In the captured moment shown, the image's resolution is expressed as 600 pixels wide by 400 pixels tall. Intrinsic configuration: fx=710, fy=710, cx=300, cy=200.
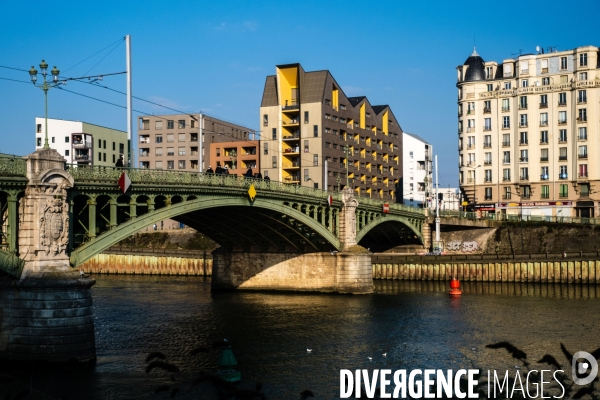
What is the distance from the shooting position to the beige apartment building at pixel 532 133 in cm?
10112

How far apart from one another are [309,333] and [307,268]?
23.4m

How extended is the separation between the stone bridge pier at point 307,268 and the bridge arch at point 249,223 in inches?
46.3

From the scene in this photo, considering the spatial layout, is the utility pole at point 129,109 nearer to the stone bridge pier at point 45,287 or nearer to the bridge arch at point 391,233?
the stone bridge pier at point 45,287

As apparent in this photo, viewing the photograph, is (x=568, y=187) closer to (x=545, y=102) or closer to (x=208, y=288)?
(x=545, y=102)

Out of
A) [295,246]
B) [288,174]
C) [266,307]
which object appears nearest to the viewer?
[266,307]

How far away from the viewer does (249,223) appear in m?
61.9

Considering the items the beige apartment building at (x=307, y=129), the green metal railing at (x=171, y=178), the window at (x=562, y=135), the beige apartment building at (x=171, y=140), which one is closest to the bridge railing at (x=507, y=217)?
the window at (x=562, y=135)

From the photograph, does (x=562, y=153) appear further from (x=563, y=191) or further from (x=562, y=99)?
(x=562, y=99)

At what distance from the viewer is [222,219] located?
59094 millimetres

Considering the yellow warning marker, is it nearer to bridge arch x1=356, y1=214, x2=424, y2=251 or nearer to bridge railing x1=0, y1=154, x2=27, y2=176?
bridge railing x1=0, y1=154, x2=27, y2=176

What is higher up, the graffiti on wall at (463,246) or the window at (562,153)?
the window at (562,153)

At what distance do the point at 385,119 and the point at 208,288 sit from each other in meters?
69.5

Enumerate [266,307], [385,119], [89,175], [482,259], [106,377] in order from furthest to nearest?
1. [385,119]
2. [482,259]
3. [266,307]
4. [89,175]
5. [106,377]

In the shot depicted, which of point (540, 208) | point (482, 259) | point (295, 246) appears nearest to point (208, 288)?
point (295, 246)
